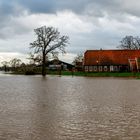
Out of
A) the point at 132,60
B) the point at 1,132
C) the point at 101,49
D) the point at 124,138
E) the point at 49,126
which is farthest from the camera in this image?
the point at 101,49

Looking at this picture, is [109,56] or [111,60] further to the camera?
[109,56]

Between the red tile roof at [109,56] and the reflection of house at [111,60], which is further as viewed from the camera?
the red tile roof at [109,56]

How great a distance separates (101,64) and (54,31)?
19319 mm

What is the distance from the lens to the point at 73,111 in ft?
54.3

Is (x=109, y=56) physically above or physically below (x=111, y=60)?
above

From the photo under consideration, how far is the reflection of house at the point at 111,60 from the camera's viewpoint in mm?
99812

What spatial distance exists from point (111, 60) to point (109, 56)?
6.10 ft

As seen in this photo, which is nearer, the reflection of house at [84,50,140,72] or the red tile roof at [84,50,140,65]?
the reflection of house at [84,50,140,72]

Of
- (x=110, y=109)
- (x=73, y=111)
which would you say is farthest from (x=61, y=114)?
(x=110, y=109)

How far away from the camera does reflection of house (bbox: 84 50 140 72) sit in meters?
99.8

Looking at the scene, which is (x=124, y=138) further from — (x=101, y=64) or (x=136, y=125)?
(x=101, y=64)

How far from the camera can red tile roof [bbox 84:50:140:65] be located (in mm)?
100625

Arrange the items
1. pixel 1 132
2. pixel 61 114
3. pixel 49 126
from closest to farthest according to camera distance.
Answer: pixel 1 132 < pixel 49 126 < pixel 61 114

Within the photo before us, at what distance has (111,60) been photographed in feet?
334
